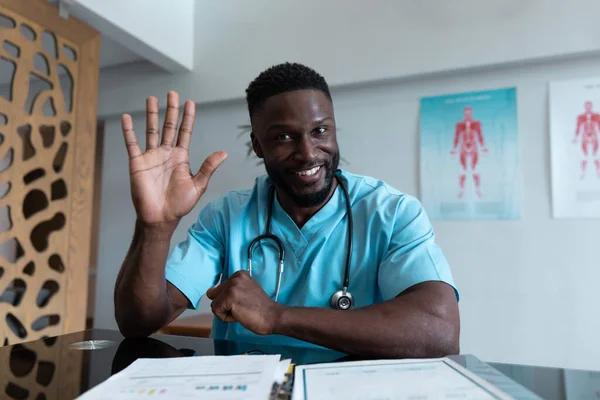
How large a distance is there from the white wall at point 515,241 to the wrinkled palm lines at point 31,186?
Answer: 1476 millimetres

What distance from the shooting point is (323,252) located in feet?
3.36

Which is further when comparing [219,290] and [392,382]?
[219,290]

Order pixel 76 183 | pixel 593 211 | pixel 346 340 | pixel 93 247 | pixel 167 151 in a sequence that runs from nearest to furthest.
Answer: pixel 346 340, pixel 167 151, pixel 593 211, pixel 76 183, pixel 93 247

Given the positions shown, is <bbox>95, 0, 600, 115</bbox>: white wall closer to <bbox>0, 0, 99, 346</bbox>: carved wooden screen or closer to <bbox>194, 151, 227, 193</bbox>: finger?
<bbox>0, 0, 99, 346</bbox>: carved wooden screen

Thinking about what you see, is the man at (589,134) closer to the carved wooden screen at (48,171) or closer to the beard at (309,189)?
the beard at (309,189)

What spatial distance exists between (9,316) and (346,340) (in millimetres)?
1976

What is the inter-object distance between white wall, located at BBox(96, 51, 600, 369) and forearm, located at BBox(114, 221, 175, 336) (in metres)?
1.72

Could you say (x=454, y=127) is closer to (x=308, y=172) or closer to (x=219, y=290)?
(x=308, y=172)

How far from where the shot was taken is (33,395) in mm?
512

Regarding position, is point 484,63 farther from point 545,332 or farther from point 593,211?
point 545,332

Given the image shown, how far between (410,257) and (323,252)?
21 centimetres

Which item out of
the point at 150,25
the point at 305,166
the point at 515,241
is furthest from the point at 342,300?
the point at 150,25

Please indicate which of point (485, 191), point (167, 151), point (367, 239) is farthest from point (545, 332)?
point (167, 151)

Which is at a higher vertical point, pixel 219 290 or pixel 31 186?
pixel 31 186
